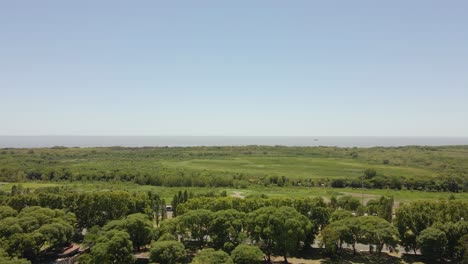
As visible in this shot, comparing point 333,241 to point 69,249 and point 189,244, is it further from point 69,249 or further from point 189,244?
point 69,249

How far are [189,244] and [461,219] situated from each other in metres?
33.1

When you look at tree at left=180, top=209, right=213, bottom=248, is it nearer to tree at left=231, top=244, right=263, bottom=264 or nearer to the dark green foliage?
tree at left=231, top=244, right=263, bottom=264

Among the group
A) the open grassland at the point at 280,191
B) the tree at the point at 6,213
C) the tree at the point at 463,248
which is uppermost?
the tree at the point at 6,213

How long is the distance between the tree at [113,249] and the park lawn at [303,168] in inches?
2824

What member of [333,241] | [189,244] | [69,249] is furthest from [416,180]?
[69,249]

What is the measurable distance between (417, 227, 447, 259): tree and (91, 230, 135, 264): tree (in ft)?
100

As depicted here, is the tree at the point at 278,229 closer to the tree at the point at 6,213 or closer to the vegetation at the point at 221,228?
the vegetation at the point at 221,228

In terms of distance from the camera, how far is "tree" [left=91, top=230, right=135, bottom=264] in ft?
102

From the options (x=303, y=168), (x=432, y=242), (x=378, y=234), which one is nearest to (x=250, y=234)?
(x=378, y=234)

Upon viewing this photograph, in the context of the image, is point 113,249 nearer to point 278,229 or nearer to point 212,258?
point 212,258

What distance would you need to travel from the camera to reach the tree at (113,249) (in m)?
31.2

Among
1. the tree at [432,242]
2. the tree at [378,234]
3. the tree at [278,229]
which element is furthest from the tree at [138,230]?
the tree at [432,242]

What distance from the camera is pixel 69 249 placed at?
40875 mm

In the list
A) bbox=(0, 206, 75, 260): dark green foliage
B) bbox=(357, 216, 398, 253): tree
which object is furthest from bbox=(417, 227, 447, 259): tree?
bbox=(0, 206, 75, 260): dark green foliage
